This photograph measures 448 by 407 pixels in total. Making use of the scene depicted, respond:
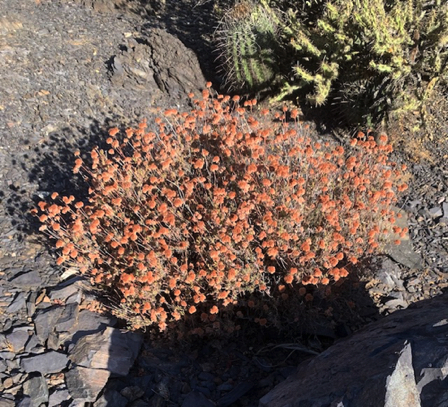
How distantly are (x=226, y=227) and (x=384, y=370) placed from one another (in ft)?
4.98

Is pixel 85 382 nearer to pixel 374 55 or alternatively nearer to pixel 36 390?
pixel 36 390

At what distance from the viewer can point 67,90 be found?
213 inches

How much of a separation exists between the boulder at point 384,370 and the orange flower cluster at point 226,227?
1.71 ft

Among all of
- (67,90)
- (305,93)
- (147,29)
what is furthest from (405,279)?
(147,29)

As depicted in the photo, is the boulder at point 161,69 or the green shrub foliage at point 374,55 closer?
the green shrub foliage at point 374,55

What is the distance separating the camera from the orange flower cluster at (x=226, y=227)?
306 centimetres

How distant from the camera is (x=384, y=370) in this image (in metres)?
2.00

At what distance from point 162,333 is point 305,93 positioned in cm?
323

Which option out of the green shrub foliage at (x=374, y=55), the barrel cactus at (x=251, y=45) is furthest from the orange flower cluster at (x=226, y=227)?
the barrel cactus at (x=251, y=45)

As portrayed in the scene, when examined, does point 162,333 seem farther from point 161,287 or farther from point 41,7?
point 41,7

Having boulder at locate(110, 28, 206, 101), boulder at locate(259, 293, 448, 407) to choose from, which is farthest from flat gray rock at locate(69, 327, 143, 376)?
boulder at locate(110, 28, 206, 101)

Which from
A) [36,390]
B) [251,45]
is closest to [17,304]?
[36,390]

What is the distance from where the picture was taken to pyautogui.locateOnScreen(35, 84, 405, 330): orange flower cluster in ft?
10.1

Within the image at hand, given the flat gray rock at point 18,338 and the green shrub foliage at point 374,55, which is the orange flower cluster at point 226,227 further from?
the green shrub foliage at point 374,55
